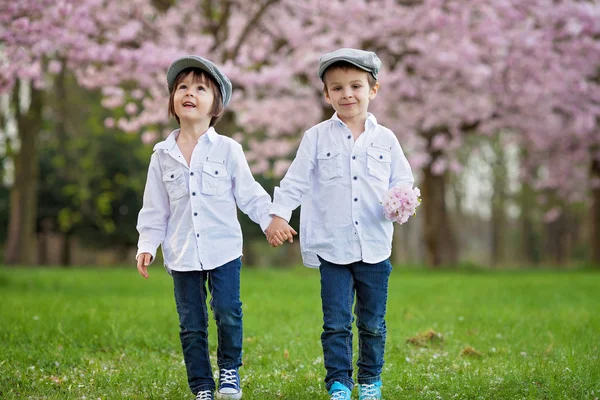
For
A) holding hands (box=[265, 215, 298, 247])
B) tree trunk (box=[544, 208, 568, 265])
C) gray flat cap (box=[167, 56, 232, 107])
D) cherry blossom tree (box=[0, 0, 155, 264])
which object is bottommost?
tree trunk (box=[544, 208, 568, 265])

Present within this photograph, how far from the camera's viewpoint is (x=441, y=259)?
1831 cm

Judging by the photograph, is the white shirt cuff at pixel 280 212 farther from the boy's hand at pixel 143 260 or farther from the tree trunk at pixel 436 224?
the tree trunk at pixel 436 224

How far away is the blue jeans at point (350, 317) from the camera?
3.78m

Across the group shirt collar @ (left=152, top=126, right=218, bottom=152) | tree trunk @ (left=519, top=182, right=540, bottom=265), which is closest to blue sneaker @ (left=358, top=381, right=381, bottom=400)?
shirt collar @ (left=152, top=126, right=218, bottom=152)

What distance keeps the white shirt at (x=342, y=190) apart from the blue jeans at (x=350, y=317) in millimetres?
81

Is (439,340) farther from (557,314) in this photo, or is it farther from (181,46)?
(181,46)

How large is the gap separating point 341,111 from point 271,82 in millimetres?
8315

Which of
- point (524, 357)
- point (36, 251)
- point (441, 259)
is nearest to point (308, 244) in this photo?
point (524, 357)

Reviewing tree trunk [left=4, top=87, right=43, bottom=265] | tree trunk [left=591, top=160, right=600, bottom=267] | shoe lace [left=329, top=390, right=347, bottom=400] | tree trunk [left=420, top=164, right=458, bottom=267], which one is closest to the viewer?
shoe lace [left=329, top=390, right=347, bottom=400]

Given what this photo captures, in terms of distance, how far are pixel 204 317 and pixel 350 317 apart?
76 cm

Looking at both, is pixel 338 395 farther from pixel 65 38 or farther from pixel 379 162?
pixel 65 38

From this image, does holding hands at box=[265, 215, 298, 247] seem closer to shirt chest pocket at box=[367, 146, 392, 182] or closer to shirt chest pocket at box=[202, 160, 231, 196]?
shirt chest pocket at box=[202, 160, 231, 196]

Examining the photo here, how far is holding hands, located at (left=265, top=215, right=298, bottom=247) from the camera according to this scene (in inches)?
147

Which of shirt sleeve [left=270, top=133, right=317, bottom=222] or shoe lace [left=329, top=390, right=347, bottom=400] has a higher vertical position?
shirt sleeve [left=270, top=133, right=317, bottom=222]
